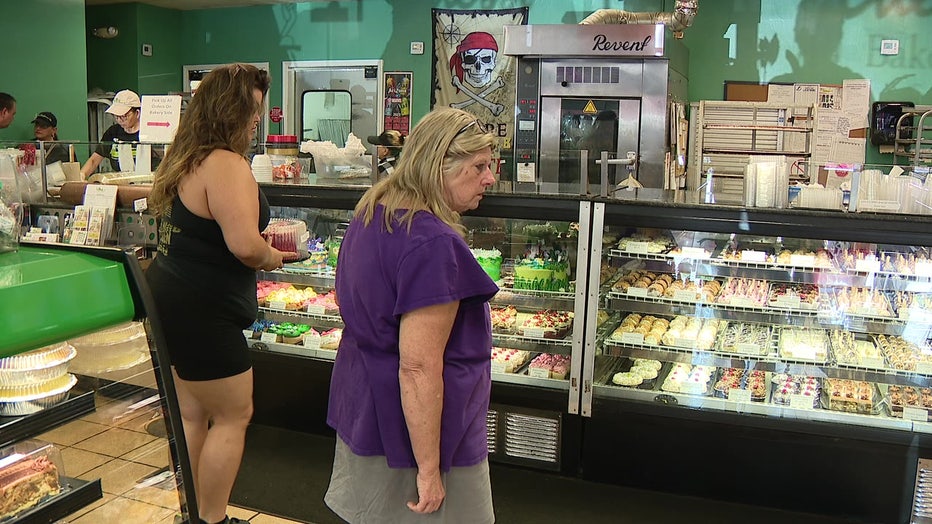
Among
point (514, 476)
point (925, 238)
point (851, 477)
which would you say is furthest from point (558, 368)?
point (925, 238)

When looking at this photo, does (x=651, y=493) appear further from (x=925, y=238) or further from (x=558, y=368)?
(x=925, y=238)

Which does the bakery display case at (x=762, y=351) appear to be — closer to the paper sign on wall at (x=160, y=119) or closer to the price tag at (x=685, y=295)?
the price tag at (x=685, y=295)

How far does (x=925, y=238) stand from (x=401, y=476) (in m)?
2.27

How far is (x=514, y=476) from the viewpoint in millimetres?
3898

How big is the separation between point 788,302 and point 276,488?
2.41 m

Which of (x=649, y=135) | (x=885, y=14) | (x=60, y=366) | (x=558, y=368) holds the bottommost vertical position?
(x=558, y=368)

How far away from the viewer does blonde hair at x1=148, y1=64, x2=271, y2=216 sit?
281cm

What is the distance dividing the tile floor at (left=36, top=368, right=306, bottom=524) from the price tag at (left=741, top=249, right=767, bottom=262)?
2.63 meters

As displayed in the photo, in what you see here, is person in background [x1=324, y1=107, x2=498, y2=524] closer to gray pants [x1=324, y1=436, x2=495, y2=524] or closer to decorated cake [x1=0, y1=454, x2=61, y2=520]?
gray pants [x1=324, y1=436, x2=495, y2=524]

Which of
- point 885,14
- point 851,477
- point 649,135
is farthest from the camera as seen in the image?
point 885,14

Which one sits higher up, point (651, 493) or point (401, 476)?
point (401, 476)

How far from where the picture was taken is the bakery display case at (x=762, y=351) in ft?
11.1

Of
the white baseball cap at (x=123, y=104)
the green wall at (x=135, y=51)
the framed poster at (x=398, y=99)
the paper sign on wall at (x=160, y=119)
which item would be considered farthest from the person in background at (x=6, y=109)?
the framed poster at (x=398, y=99)

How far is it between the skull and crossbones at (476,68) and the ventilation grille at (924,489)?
19.0 ft
